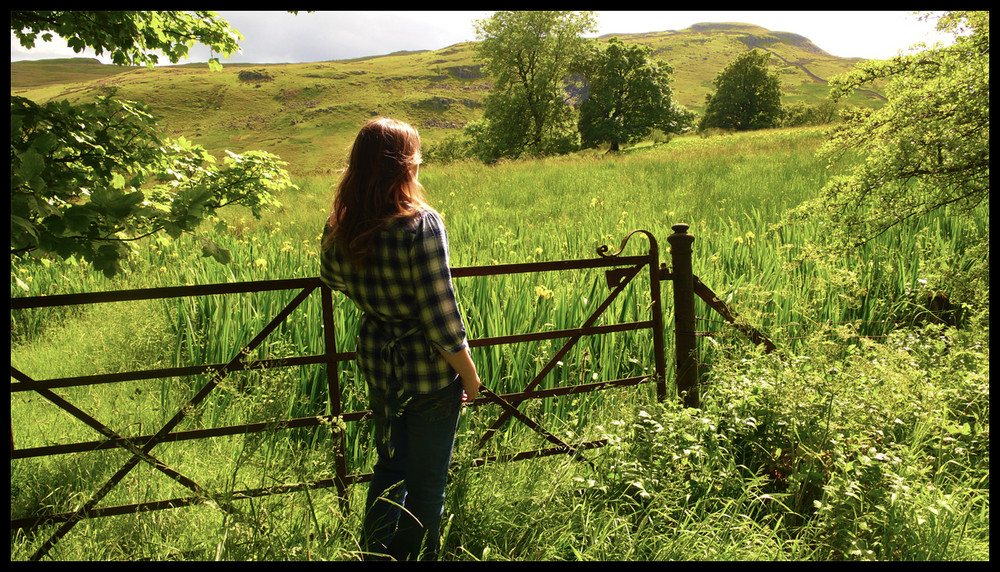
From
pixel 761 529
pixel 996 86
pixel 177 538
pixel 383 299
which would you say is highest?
pixel 996 86

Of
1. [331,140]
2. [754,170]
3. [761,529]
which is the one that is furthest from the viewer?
[331,140]

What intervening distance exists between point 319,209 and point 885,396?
911cm

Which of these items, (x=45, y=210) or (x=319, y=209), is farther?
(x=319, y=209)

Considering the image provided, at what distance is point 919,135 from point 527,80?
35656mm

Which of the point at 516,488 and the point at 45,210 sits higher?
the point at 45,210

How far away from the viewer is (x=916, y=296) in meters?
4.37

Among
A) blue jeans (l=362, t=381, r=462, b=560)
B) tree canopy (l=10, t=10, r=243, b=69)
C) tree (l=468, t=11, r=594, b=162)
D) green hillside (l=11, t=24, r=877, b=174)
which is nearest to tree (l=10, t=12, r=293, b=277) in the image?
tree canopy (l=10, t=10, r=243, b=69)

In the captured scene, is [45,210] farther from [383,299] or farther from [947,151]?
[947,151]

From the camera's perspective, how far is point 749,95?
47.0m

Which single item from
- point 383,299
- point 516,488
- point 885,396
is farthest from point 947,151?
point 383,299

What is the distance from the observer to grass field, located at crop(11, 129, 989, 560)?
1948 millimetres

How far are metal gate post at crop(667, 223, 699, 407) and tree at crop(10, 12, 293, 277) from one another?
2.06 metres

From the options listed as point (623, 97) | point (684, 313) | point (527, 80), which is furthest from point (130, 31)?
point (623, 97)

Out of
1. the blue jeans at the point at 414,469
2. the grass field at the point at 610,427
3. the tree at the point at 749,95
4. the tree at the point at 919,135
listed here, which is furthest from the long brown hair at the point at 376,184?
the tree at the point at 749,95
